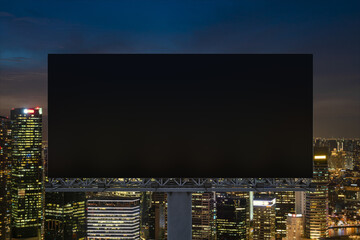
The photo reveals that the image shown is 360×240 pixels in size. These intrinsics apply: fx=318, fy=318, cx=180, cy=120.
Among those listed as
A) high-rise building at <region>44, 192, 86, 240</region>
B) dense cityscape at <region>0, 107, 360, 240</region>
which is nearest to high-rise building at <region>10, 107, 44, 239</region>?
dense cityscape at <region>0, 107, 360, 240</region>

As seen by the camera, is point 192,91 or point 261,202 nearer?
point 192,91

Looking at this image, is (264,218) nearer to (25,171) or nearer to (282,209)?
(282,209)

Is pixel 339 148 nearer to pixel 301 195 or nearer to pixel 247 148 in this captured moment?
pixel 301 195

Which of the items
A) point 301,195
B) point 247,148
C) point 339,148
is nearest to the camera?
point 247,148

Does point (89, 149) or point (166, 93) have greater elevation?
point (166, 93)

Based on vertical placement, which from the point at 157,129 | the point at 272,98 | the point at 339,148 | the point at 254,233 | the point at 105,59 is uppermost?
the point at 105,59

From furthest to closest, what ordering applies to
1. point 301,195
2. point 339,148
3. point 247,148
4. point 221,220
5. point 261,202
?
point 301,195 → point 261,202 → point 221,220 → point 339,148 → point 247,148

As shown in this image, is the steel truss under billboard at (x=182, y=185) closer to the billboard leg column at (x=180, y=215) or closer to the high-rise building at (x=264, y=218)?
the billboard leg column at (x=180, y=215)

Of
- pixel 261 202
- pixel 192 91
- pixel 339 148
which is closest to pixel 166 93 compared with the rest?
pixel 192 91
